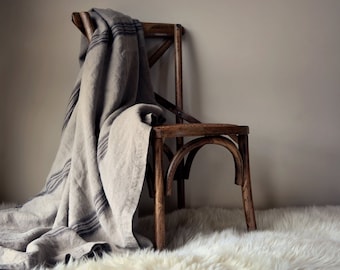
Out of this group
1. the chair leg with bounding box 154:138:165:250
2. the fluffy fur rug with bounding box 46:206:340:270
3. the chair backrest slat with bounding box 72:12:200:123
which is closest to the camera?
the fluffy fur rug with bounding box 46:206:340:270

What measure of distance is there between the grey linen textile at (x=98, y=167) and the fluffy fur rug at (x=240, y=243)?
0.28ft

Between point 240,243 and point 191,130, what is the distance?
24 centimetres

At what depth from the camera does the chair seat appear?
636 millimetres

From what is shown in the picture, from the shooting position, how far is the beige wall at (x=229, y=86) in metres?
1.00

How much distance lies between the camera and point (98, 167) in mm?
699

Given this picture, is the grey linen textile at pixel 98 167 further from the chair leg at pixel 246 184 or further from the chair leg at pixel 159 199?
the chair leg at pixel 246 184

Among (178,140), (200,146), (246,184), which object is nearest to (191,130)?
(200,146)

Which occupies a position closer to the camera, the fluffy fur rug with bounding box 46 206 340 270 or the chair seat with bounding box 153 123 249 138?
the fluffy fur rug with bounding box 46 206 340 270

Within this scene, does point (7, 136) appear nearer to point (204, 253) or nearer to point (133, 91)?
point (133, 91)

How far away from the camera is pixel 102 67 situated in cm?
81

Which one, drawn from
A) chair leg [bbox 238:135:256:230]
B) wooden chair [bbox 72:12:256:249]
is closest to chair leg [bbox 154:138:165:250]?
wooden chair [bbox 72:12:256:249]

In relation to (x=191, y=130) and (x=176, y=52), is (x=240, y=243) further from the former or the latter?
(x=176, y=52)

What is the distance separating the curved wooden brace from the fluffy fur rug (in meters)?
0.13

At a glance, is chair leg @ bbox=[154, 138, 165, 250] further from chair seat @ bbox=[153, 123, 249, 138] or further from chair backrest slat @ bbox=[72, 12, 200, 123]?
chair backrest slat @ bbox=[72, 12, 200, 123]
